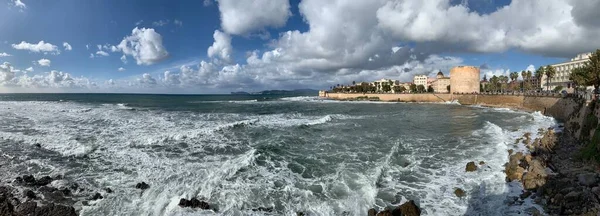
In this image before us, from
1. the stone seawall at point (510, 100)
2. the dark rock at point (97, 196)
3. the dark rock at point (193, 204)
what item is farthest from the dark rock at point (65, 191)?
the stone seawall at point (510, 100)

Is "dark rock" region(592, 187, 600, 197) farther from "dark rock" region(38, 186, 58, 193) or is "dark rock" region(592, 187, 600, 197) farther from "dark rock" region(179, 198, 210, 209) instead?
"dark rock" region(38, 186, 58, 193)

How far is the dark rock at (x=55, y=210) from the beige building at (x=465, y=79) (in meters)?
103

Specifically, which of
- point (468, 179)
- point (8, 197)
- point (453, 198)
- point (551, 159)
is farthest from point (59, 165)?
point (551, 159)

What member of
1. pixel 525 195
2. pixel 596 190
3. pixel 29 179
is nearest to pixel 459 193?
pixel 525 195

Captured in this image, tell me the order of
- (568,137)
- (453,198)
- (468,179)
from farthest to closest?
(568,137) → (468,179) → (453,198)

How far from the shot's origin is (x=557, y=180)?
11648 millimetres

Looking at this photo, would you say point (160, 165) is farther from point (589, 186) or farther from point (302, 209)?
point (589, 186)

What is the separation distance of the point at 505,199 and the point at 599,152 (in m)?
6.16

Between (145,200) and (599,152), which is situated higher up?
(599,152)

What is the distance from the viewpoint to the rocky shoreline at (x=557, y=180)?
32.1 feet

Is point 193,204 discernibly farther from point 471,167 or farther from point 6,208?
point 471,167

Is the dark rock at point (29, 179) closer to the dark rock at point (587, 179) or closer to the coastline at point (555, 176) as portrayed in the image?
the coastline at point (555, 176)

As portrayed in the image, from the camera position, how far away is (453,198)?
38.0ft

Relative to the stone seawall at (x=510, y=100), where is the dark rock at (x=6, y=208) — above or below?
below
